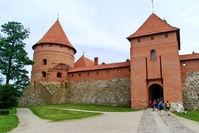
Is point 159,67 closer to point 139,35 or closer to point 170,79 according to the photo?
point 170,79

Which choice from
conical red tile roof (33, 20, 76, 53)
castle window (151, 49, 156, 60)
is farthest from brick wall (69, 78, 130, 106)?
conical red tile roof (33, 20, 76, 53)

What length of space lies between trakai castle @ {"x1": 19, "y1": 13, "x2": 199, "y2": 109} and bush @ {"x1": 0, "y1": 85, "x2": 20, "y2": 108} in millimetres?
5916

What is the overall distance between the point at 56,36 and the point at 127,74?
10.5m

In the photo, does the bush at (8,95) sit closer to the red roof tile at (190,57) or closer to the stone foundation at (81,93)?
the stone foundation at (81,93)

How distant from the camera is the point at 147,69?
19.1 meters

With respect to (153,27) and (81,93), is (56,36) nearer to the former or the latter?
(81,93)

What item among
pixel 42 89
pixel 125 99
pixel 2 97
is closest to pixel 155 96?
pixel 125 99

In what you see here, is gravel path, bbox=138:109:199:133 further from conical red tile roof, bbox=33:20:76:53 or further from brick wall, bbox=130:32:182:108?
conical red tile roof, bbox=33:20:76:53

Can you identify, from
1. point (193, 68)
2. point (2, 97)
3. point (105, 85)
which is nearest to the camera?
point (2, 97)

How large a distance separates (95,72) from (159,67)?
7.72 m

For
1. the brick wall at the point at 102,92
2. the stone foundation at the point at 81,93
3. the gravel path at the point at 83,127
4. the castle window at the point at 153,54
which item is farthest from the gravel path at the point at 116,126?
the stone foundation at the point at 81,93

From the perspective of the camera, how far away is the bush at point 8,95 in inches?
664

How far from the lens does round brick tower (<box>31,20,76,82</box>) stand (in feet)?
80.6

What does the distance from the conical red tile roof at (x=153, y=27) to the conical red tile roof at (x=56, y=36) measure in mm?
9336
